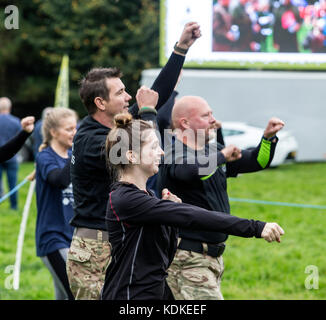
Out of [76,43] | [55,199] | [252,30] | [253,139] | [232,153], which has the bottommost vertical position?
[253,139]

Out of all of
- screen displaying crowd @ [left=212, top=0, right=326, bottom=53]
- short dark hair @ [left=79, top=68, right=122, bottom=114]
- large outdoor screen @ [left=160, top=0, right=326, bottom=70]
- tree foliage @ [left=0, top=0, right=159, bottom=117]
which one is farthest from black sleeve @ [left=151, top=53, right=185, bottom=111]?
tree foliage @ [left=0, top=0, right=159, bottom=117]

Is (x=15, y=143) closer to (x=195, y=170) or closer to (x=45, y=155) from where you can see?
(x=45, y=155)

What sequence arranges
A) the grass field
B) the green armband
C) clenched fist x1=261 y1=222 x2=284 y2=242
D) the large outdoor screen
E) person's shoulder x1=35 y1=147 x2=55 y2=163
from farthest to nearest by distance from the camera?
1. the large outdoor screen
2. the grass field
3. person's shoulder x1=35 y1=147 x2=55 y2=163
4. the green armband
5. clenched fist x1=261 y1=222 x2=284 y2=242

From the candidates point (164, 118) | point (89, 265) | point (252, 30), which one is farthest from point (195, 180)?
point (252, 30)

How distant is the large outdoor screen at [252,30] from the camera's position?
11617 millimetres

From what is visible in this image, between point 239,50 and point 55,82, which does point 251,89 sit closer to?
point 239,50

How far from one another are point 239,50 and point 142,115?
9.89 meters

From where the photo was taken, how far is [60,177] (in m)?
4.17

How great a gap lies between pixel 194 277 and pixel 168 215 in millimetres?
1037

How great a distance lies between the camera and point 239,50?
41.8 feet

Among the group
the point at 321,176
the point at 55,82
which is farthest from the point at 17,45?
the point at 321,176

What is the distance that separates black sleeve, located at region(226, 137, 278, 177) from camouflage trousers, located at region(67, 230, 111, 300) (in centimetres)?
101

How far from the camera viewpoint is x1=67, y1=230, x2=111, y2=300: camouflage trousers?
344cm

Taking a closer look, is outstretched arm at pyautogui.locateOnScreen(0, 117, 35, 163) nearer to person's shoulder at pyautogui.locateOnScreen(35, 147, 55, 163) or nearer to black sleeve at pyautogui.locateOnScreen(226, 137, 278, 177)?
person's shoulder at pyautogui.locateOnScreen(35, 147, 55, 163)
